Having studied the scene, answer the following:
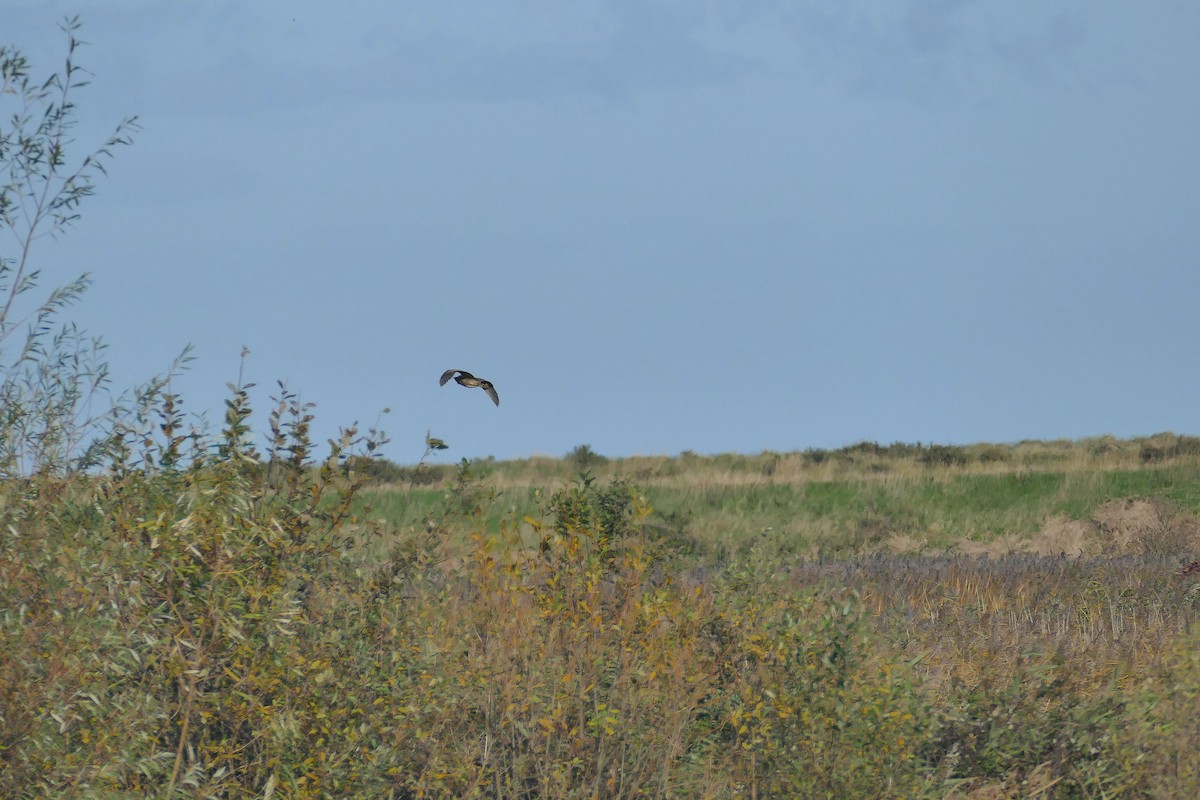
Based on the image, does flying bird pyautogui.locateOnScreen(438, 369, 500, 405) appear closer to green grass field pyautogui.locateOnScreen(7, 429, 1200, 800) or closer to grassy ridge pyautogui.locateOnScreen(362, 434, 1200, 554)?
green grass field pyautogui.locateOnScreen(7, 429, 1200, 800)

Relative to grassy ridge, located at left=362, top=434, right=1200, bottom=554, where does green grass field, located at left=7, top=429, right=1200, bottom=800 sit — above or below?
below

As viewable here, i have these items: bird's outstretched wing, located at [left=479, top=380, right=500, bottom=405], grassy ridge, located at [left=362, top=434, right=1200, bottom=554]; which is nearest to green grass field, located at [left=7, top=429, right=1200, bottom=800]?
bird's outstretched wing, located at [left=479, top=380, right=500, bottom=405]

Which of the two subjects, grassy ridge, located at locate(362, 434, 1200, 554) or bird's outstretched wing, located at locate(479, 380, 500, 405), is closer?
bird's outstretched wing, located at locate(479, 380, 500, 405)

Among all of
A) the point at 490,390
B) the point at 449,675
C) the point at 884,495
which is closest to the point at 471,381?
the point at 490,390

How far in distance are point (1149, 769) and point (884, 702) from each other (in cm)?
130

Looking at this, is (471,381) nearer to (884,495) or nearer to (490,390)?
(490,390)

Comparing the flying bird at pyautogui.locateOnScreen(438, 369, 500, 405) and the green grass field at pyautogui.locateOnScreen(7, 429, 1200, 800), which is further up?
the flying bird at pyautogui.locateOnScreen(438, 369, 500, 405)

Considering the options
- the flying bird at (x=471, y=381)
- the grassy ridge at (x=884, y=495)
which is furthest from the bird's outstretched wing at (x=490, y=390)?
the grassy ridge at (x=884, y=495)

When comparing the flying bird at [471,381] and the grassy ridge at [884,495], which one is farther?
the grassy ridge at [884,495]

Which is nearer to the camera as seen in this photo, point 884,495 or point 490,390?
point 490,390

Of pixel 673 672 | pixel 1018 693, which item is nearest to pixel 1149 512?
pixel 1018 693

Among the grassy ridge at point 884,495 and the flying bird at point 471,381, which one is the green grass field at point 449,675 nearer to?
the flying bird at point 471,381

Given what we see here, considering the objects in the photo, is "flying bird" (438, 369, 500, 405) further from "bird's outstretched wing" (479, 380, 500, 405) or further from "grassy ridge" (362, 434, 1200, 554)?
"grassy ridge" (362, 434, 1200, 554)

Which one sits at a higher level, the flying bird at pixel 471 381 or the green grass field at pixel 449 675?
the flying bird at pixel 471 381
